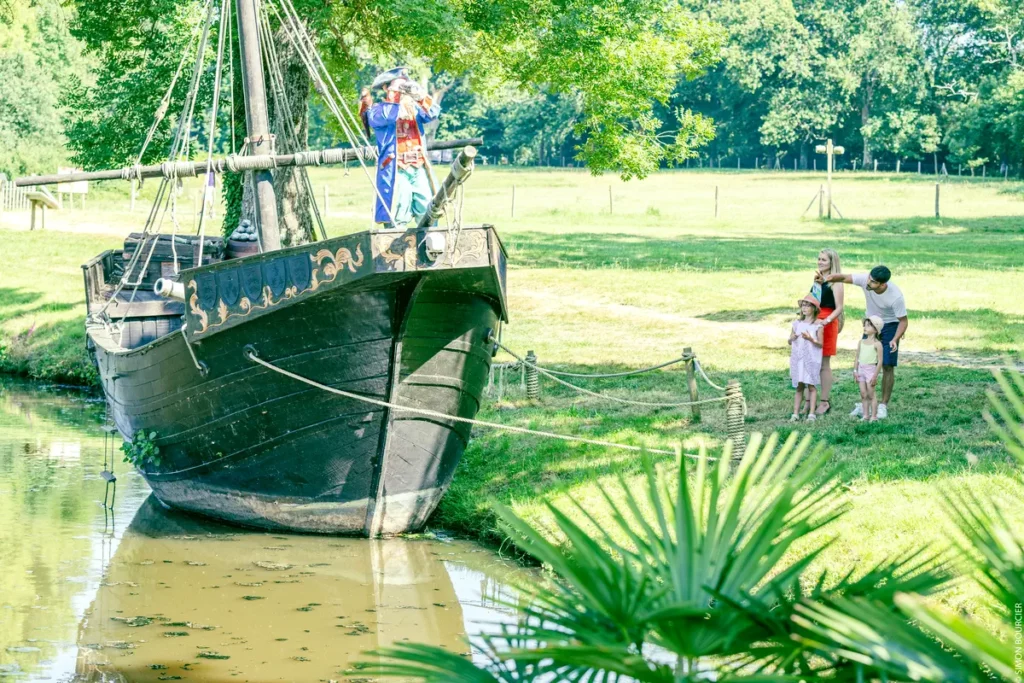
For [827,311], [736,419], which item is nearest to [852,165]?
[827,311]

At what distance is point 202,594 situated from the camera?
9.80 metres

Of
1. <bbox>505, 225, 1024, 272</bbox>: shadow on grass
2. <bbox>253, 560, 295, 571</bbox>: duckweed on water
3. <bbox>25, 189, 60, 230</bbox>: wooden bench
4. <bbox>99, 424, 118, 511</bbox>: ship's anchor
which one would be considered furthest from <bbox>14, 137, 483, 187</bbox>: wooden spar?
<bbox>25, 189, 60, 230</bbox>: wooden bench

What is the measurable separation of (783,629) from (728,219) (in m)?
40.5

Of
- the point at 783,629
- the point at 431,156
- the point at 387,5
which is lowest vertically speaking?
the point at 783,629

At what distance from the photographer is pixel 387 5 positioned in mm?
20359

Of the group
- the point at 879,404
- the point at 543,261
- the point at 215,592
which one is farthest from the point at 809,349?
the point at 543,261

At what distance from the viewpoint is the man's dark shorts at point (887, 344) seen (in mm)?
12320

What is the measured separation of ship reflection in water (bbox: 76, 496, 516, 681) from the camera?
8383mm

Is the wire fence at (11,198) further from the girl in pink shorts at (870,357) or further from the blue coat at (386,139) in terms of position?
the girl in pink shorts at (870,357)

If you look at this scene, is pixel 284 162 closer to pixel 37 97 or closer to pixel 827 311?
pixel 827 311

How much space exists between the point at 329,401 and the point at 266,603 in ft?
5.82

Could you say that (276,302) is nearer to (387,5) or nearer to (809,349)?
(809,349)

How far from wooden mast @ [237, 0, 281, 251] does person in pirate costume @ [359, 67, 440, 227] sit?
1.17 m

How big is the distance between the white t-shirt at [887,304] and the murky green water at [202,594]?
14.2ft
